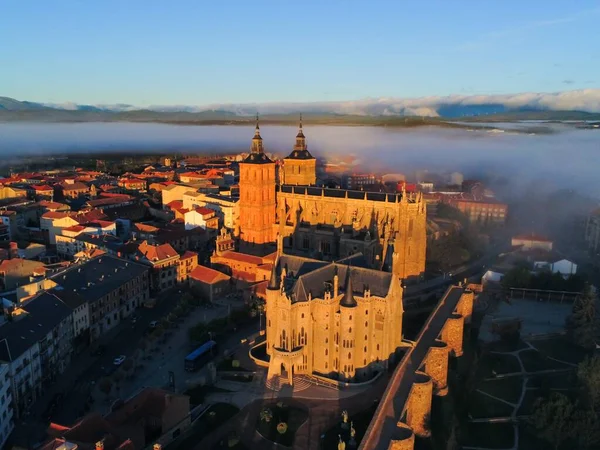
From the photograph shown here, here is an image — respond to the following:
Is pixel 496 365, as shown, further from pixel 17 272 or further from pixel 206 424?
pixel 17 272

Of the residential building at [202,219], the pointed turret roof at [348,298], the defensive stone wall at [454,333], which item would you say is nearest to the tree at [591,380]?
the defensive stone wall at [454,333]

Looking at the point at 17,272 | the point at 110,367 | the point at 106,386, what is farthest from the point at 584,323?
the point at 17,272

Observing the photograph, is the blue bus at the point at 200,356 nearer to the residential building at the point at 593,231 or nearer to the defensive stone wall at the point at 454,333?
the defensive stone wall at the point at 454,333

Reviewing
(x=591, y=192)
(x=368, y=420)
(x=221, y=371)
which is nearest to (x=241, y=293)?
(x=221, y=371)

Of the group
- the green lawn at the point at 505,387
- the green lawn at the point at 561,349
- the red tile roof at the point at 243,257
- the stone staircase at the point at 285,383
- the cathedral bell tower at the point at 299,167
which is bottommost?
the green lawn at the point at 505,387

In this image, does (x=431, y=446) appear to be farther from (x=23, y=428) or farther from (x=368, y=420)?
(x=23, y=428)

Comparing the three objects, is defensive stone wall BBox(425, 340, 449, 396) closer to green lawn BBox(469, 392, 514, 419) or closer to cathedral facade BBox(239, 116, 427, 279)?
green lawn BBox(469, 392, 514, 419)

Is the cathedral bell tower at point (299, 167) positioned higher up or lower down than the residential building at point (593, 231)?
higher up

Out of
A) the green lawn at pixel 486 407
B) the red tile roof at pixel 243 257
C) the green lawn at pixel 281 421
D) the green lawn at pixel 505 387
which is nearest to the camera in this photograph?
the green lawn at pixel 281 421
